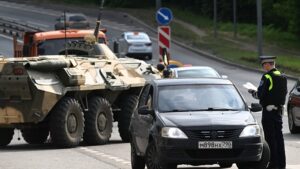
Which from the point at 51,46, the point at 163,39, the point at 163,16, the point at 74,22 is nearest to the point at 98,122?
the point at 51,46

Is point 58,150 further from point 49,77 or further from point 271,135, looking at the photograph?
point 271,135

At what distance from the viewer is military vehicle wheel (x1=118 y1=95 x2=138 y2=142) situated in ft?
82.2

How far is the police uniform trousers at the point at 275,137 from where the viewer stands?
17016 millimetres

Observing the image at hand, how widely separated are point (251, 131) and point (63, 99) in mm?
8446

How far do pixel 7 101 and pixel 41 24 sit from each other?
60.8 meters

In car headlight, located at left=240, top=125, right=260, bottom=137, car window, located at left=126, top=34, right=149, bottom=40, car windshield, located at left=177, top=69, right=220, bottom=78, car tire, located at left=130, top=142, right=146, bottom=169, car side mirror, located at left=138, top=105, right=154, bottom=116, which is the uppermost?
car side mirror, located at left=138, top=105, right=154, bottom=116

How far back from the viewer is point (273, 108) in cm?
1711

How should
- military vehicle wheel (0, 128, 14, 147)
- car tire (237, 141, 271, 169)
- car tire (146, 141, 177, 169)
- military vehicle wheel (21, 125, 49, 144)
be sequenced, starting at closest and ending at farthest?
car tire (146, 141, 177, 169) → car tire (237, 141, 271, 169) → military vehicle wheel (0, 128, 14, 147) → military vehicle wheel (21, 125, 49, 144)

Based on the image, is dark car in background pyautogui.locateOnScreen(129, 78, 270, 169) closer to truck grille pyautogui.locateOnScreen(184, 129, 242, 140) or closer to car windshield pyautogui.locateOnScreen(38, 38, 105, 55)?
truck grille pyautogui.locateOnScreen(184, 129, 242, 140)

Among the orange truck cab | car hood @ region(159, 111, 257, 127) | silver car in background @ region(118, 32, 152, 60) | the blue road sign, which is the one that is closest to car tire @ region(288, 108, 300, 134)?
the orange truck cab

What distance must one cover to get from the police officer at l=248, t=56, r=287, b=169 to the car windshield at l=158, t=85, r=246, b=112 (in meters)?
0.63

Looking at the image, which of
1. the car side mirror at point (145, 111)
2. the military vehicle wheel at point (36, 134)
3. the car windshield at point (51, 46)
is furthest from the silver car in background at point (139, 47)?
the car side mirror at point (145, 111)

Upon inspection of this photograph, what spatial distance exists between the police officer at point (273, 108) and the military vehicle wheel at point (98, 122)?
23.8 feet

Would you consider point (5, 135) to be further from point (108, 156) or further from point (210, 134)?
point (210, 134)
